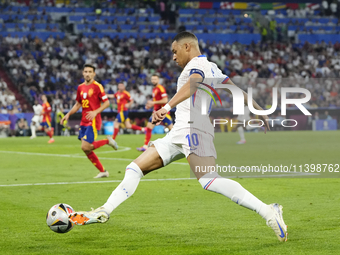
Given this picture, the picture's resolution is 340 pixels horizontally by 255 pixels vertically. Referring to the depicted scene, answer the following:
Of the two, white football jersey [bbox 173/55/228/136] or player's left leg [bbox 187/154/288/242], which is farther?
white football jersey [bbox 173/55/228/136]

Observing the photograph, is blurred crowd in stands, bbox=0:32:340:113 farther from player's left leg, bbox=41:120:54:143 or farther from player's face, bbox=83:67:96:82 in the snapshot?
player's face, bbox=83:67:96:82

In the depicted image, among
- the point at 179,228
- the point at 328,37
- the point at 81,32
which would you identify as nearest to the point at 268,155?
the point at 179,228

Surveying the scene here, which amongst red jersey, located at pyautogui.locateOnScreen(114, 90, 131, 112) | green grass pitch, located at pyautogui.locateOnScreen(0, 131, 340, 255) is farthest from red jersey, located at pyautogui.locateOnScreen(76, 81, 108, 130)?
red jersey, located at pyautogui.locateOnScreen(114, 90, 131, 112)

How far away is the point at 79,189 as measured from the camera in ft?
32.8

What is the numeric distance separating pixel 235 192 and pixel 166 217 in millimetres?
1745

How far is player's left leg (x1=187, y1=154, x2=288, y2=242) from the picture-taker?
5488 mm

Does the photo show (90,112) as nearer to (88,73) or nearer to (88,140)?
(88,140)

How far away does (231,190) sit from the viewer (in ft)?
18.3

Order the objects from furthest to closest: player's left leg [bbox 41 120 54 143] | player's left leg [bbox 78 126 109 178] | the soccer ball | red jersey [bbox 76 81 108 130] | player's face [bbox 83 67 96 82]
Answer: player's left leg [bbox 41 120 54 143] → red jersey [bbox 76 81 108 130] → player's face [bbox 83 67 96 82] → player's left leg [bbox 78 126 109 178] → the soccer ball

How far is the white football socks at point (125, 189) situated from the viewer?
19.0ft

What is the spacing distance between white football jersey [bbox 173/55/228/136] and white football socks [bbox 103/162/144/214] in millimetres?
645

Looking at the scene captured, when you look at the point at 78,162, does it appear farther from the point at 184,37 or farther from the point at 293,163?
the point at 184,37

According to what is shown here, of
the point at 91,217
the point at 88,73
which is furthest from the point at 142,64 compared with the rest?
the point at 91,217

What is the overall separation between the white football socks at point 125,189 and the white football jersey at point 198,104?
64cm
